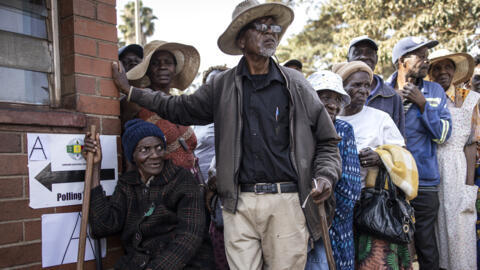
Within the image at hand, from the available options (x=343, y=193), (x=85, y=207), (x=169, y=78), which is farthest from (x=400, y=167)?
(x=85, y=207)

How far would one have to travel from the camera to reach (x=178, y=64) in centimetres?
365

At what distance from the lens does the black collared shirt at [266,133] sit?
8.21 feet

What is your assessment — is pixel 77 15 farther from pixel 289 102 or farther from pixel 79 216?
pixel 289 102

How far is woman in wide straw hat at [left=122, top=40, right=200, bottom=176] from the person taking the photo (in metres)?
3.20

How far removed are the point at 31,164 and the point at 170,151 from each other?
3.48 ft

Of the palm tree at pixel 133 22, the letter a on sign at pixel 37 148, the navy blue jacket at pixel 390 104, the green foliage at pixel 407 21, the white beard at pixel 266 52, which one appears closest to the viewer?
the letter a on sign at pixel 37 148

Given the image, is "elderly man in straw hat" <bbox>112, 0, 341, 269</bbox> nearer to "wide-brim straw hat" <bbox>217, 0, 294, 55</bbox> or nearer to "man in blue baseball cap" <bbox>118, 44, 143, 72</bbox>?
"wide-brim straw hat" <bbox>217, 0, 294, 55</bbox>

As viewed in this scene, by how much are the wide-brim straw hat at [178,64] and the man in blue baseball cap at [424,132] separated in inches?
81.1

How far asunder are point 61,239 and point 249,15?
190 centimetres

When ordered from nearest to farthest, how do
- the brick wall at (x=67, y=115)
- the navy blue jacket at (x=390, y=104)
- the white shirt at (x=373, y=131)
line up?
the brick wall at (x=67, y=115), the white shirt at (x=373, y=131), the navy blue jacket at (x=390, y=104)

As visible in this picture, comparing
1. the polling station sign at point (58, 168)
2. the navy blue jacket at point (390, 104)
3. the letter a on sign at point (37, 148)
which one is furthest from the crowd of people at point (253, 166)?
the navy blue jacket at point (390, 104)

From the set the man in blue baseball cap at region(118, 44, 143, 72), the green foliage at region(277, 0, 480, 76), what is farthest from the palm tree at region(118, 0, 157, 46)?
the man in blue baseball cap at region(118, 44, 143, 72)

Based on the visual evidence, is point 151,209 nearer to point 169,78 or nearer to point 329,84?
point 169,78

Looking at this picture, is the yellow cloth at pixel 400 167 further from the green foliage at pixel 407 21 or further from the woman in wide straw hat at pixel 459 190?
the green foliage at pixel 407 21
